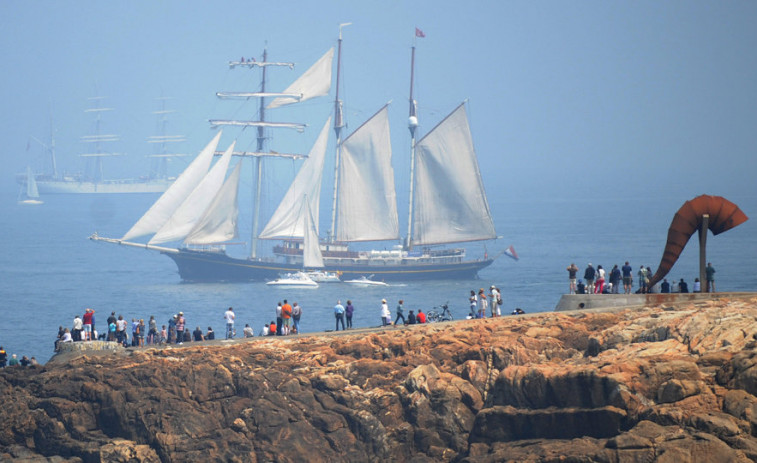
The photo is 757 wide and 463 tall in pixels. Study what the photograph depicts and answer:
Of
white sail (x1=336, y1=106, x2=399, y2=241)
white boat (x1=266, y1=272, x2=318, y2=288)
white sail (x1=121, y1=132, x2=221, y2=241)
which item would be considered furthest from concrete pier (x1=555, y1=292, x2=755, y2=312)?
white boat (x1=266, y1=272, x2=318, y2=288)

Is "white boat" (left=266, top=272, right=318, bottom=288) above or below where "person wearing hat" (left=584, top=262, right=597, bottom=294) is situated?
below

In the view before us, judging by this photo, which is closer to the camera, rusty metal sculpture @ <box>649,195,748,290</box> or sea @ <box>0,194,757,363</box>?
rusty metal sculpture @ <box>649,195,748,290</box>

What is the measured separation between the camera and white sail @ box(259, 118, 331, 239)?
3255 inches

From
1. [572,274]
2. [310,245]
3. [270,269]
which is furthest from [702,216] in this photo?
[270,269]

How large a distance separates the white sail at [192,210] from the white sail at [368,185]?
30.4 ft

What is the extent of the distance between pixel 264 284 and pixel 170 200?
11.0m

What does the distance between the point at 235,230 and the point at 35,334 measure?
80.6 feet

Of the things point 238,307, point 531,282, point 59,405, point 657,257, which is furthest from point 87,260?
point 59,405

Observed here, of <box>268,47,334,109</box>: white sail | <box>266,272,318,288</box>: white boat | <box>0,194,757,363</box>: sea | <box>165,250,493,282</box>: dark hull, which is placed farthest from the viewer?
<box>268,47,334,109</box>: white sail

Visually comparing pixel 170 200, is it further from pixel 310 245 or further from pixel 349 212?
pixel 349 212

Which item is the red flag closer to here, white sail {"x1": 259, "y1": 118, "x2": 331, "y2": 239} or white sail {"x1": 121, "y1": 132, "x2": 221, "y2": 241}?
white sail {"x1": 259, "y1": 118, "x2": 331, "y2": 239}

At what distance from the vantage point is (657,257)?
94.1m

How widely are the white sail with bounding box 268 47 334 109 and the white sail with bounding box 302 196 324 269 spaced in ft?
41.3

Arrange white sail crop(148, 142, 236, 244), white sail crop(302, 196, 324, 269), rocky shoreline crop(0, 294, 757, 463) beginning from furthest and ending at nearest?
white sail crop(302, 196, 324, 269) < white sail crop(148, 142, 236, 244) < rocky shoreline crop(0, 294, 757, 463)
